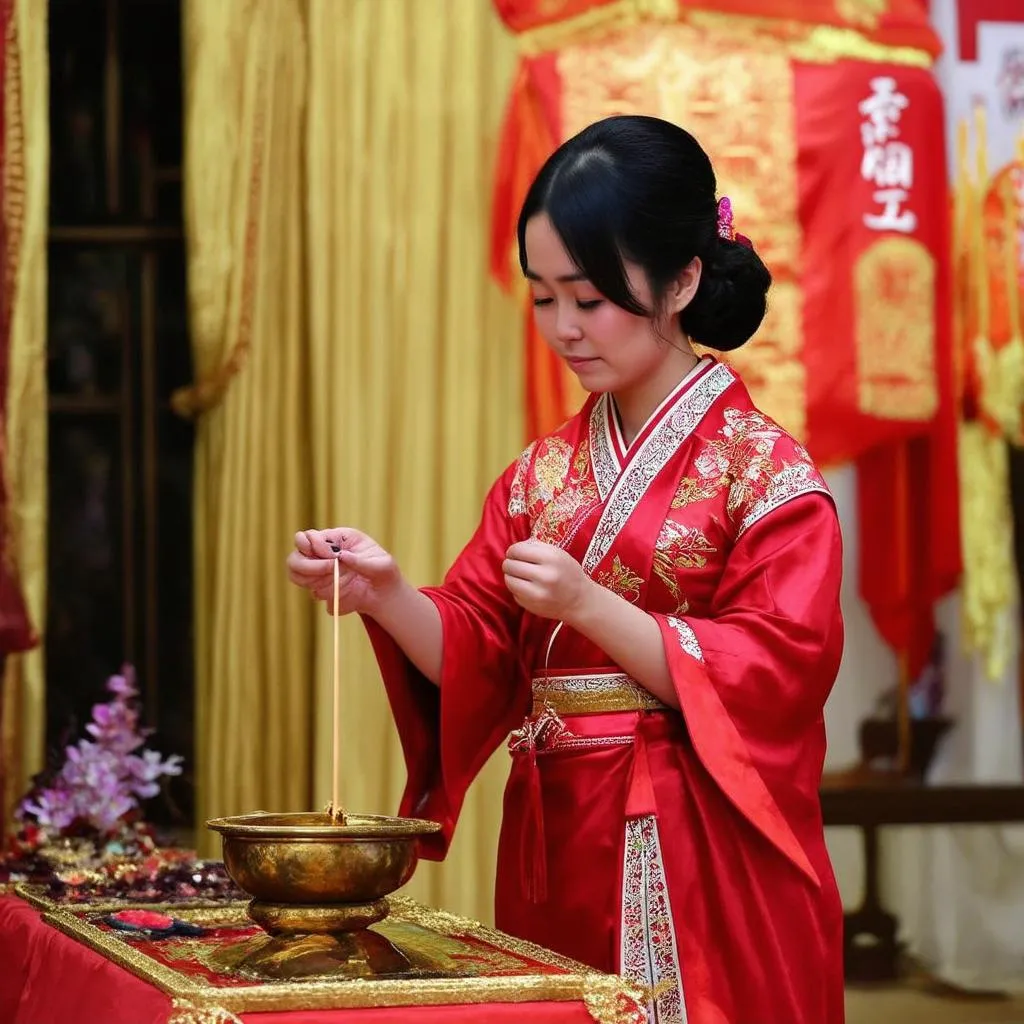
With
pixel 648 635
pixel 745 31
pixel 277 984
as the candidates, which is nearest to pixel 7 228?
pixel 745 31

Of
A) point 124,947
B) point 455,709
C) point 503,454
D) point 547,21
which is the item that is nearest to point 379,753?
point 503,454

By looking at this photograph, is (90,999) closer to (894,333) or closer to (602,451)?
(602,451)

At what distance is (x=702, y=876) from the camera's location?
1901mm

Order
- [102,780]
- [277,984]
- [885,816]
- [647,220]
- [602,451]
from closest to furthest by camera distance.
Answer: [277,984] → [647,220] → [602,451] → [102,780] → [885,816]

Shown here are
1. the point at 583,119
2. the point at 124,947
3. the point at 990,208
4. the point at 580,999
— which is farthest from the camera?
the point at 990,208

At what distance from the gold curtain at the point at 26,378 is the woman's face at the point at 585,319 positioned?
2021mm

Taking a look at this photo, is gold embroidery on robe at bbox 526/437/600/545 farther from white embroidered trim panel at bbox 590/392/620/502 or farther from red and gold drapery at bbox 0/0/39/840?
red and gold drapery at bbox 0/0/39/840

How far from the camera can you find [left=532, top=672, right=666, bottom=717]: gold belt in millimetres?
1953

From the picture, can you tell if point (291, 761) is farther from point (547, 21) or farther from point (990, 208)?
point (990, 208)

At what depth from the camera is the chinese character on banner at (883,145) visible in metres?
4.10

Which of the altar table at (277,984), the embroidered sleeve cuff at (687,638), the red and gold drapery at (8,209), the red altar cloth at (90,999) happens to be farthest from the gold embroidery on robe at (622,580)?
the red and gold drapery at (8,209)

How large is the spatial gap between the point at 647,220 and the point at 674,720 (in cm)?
54

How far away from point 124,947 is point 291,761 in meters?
2.36

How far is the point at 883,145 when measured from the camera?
4.10 m
